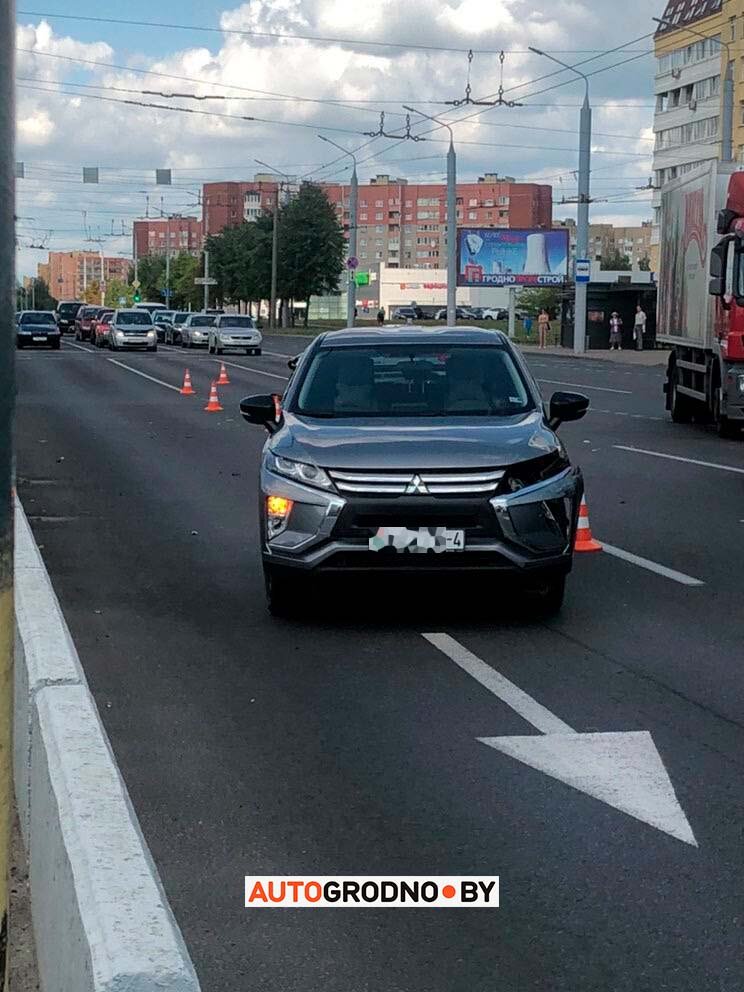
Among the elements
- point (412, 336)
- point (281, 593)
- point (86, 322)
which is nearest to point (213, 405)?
point (412, 336)

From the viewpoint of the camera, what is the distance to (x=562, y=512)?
848cm

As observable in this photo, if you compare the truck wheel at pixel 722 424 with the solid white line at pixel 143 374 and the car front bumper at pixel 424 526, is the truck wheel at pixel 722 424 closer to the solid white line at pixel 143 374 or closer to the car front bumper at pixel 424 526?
the car front bumper at pixel 424 526

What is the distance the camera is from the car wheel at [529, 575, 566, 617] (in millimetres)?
8886

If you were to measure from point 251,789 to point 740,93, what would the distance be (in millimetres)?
85748

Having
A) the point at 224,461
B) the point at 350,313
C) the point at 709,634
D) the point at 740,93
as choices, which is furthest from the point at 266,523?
the point at 740,93

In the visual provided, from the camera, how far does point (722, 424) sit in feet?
72.9

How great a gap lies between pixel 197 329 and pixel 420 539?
207 feet

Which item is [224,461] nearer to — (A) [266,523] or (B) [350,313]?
(A) [266,523]

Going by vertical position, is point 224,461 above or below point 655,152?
below

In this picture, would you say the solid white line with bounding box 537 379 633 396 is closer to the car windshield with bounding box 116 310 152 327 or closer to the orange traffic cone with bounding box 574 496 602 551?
the orange traffic cone with bounding box 574 496 602 551

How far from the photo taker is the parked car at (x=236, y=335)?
60.1 metres

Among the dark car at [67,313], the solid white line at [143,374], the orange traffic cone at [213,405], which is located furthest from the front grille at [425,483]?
the dark car at [67,313]

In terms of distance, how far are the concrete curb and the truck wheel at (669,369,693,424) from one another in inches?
807

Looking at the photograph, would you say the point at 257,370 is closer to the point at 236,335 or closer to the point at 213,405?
the point at 236,335
